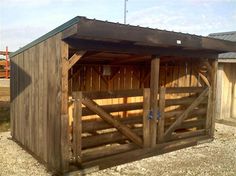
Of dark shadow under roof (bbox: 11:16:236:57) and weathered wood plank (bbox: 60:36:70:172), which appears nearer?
dark shadow under roof (bbox: 11:16:236:57)

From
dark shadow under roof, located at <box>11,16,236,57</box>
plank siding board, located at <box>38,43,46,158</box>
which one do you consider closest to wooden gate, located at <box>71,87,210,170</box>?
plank siding board, located at <box>38,43,46,158</box>

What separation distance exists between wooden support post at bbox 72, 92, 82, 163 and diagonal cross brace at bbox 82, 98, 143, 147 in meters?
0.14

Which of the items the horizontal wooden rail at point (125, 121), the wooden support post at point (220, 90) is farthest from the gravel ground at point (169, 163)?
the wooden support post at point (220, 90)

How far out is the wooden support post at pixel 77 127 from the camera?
4980 mm

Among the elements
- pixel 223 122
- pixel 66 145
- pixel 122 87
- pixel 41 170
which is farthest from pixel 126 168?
pixel 223 122

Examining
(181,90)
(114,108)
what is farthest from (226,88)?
(114,108)

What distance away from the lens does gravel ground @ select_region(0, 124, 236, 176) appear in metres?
5.21

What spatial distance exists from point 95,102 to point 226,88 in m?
7.42

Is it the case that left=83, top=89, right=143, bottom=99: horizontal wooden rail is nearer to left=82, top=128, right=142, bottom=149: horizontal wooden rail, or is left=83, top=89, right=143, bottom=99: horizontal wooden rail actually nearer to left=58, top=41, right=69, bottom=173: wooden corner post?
left=58, top=41, right=69, bottom=173: wooden corner post

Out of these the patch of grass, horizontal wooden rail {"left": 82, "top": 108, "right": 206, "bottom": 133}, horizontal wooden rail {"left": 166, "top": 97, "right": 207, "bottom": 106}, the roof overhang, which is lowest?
the patch of grass

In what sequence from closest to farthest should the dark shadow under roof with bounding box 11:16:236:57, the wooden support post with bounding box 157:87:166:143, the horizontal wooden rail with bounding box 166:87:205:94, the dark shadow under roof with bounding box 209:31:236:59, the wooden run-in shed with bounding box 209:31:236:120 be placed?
the dark shadow under roof with bounding box 11:16:236:57, the wooden support post with bounding box 157:87:166:143, the horizontal wooden rail with bounding box 166:87:205:94, the dark shadow under roof with bounding box 209:31:236:59, the wooden run-in shed with bounding box 209:31:236:120

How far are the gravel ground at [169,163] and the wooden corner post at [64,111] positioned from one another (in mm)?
580

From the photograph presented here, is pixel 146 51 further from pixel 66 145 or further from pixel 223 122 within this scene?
pixel 223 122

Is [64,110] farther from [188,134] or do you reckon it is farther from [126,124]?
[188,134]
